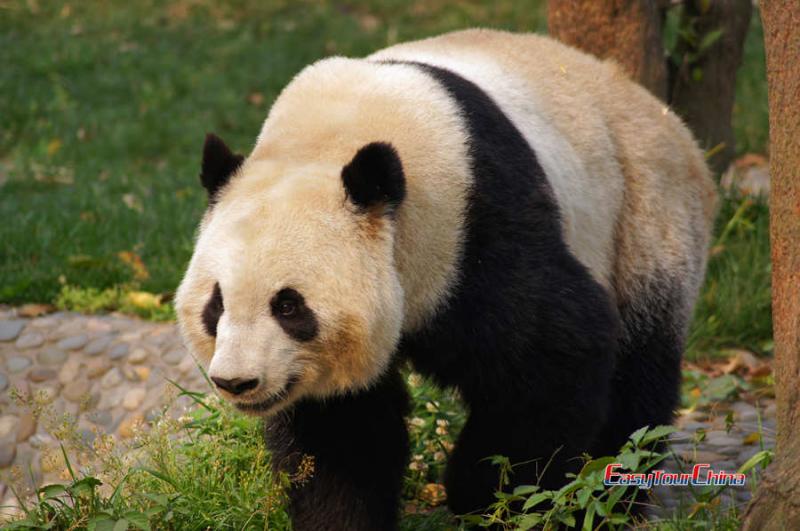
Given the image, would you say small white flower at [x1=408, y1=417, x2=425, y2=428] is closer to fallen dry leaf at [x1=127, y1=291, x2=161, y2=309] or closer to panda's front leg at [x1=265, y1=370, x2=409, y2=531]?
panda's front leg at [x1=265, y1=370, x2=409, y2=531]

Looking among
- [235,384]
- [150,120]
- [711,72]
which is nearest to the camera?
[235,384]

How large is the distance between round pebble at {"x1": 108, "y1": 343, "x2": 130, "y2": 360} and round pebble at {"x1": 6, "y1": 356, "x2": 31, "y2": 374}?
1.57 feet

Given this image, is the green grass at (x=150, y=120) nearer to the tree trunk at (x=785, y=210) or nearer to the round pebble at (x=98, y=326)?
the round pebble at (x=98, y=326)

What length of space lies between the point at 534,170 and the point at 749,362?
284 cm

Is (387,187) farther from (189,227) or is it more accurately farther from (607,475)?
(189,227)

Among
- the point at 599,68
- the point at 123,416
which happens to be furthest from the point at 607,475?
the point at 123,416

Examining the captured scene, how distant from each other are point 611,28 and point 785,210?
8.34 feet

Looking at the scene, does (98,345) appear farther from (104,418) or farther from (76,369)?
(104,418)

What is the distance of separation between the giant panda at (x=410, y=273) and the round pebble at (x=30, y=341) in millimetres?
2893

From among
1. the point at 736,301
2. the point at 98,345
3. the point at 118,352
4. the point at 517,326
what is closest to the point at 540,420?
the point at 517,326

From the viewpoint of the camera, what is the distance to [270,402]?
11.1ft

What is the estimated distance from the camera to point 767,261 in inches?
256

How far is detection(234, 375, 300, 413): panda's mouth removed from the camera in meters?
3.34

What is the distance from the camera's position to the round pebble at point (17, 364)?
6238mm
